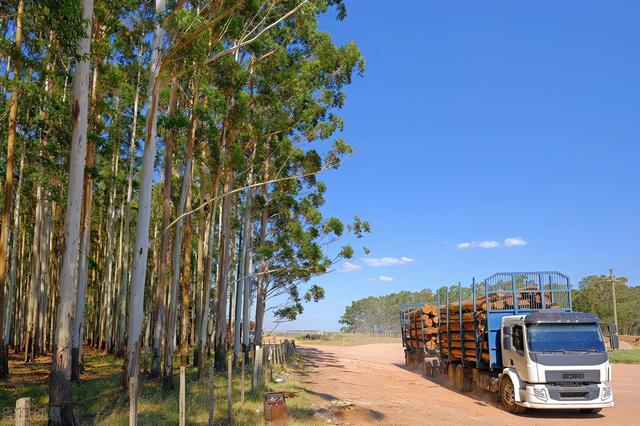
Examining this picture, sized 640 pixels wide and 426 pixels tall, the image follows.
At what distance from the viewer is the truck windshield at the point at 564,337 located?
Answer: 530 inches

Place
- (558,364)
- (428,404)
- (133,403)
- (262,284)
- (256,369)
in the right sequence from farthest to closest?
1. (262,284)
2. (256,369)
3. (428,404)
4. (558,364)
5. (133,403)

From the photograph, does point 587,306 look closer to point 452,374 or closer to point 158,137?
point 452,374


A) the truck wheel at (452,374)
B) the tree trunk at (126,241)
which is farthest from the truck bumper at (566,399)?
the tree trunk at (126,241)

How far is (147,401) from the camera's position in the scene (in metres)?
12.9

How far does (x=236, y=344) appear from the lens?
2423 cm

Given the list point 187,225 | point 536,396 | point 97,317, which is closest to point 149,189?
point 187,225

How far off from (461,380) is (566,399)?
240 inches

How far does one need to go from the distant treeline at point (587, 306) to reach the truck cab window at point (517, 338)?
2119 cm

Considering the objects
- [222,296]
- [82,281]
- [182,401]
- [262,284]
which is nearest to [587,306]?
[262,284]

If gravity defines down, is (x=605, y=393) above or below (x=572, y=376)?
below

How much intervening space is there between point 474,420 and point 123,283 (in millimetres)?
17262

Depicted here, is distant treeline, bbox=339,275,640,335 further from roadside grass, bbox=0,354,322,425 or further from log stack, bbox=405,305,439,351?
roadside grass, bbox=0,354,322,425

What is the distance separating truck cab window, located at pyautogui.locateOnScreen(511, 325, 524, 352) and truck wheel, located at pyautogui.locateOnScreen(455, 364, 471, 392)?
4.70m

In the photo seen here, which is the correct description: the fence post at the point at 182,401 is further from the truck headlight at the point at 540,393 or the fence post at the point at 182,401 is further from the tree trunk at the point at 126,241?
the tree trunk at the point at 126,241
